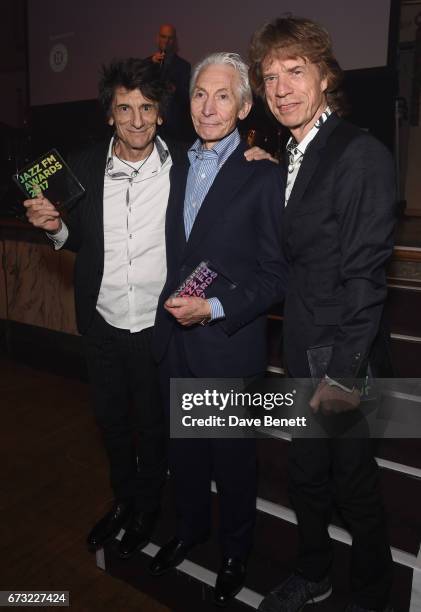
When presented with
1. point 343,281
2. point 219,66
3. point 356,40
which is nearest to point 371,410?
point 343,281

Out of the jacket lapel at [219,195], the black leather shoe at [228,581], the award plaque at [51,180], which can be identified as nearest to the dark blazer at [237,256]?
the jacket lapel at [219,195]

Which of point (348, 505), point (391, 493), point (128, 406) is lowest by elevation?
point (391, 493)

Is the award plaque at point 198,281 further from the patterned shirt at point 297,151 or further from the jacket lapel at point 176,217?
the patterned shirt at point 297,151

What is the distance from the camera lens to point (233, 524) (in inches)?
58.7

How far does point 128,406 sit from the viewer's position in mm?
1721

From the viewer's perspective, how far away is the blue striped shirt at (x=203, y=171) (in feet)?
4.43

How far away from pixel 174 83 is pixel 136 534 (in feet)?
5.09

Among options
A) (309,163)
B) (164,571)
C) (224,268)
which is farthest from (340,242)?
(164,571)

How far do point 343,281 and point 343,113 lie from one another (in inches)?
18.1

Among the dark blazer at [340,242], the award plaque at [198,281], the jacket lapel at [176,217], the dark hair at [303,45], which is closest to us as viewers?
the dark blazer at [340,242]

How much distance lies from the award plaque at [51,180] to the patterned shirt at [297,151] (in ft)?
2.11

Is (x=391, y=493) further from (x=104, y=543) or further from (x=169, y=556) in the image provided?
(x=104, y=543)

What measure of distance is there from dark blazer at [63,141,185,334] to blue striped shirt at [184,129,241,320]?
20 centimetres

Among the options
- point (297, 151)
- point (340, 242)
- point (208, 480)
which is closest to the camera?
point (340, 242)
